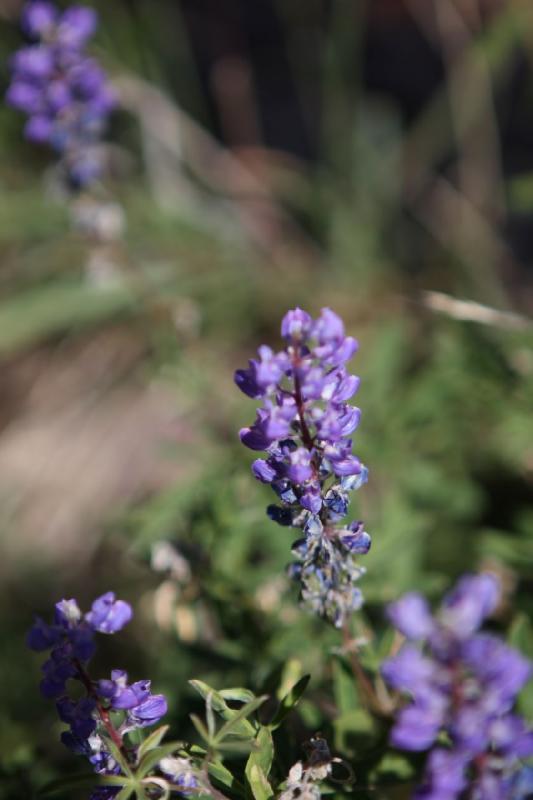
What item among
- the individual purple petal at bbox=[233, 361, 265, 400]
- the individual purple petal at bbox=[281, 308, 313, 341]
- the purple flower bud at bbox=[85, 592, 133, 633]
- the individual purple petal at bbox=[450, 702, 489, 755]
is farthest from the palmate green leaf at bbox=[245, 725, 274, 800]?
the individual purple petal at bbox=[281, 308, 313, 341]

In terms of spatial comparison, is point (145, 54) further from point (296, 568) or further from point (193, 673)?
point (296, 568)

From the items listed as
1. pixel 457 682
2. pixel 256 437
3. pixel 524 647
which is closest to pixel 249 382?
pixel 256 437

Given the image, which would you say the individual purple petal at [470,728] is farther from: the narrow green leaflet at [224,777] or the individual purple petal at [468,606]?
the narrow green leaflet at [224,777]

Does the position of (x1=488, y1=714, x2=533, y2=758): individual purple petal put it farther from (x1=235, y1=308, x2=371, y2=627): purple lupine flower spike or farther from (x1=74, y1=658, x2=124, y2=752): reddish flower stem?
(x1=74, y1=658, x2=124, y2=752): reddish flower stem

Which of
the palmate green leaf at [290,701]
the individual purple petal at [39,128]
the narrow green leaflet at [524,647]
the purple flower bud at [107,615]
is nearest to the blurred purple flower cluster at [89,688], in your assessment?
the purple flower bud at [107,615]

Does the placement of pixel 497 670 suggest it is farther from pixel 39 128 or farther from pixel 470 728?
pixel 39 128
